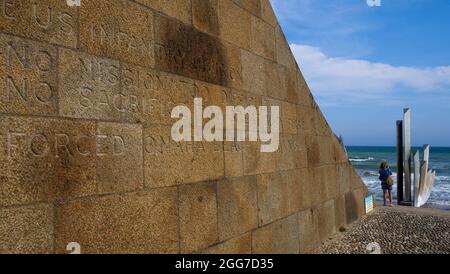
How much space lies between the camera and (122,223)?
3.10 m

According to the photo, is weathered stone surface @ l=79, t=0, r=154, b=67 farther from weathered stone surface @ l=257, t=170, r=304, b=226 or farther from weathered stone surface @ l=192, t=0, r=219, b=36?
weathered stone surface @ l=257, t=170, r=304, b=226

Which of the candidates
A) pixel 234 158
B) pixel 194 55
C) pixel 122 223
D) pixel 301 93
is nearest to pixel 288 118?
pixel 301 93

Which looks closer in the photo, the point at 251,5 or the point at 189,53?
the point at 189,53

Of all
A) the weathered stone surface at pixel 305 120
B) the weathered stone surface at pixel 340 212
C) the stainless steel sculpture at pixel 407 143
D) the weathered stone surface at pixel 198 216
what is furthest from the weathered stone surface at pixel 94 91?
the stainless steel sculpture at pixel 407 143

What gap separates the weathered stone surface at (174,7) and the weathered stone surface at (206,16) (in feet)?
0.33

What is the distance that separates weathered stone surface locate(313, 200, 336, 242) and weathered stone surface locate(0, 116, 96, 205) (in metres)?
4.56

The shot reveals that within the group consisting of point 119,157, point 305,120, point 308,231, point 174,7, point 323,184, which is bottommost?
point 308,231

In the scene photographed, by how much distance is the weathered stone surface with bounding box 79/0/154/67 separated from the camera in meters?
2.94

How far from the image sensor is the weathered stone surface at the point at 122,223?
2.71 meters

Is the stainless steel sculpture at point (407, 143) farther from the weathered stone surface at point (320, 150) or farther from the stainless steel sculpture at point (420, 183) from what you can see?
the weathered stone surface at point (320, 150)

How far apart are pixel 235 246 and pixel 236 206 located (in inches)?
17.6

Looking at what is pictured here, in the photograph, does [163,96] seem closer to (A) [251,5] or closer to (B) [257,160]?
(B) [257,160]

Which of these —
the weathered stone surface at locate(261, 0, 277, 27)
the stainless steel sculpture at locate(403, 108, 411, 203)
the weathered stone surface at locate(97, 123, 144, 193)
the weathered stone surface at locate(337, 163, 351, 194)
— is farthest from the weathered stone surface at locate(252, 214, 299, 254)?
the stainless steel sculpture at locate(403, 108, 411, 203)

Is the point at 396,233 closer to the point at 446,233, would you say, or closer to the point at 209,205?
the point at 446,233
